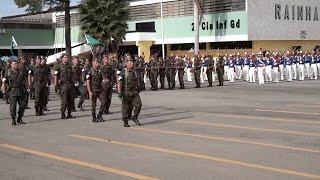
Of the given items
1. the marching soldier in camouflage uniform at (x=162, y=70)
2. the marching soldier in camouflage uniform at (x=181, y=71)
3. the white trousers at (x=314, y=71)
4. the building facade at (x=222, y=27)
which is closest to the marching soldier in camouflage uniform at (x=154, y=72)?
the marching soldier in camouflage uniform at (x=162, y=70)

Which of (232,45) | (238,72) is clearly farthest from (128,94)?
A: (232,45)

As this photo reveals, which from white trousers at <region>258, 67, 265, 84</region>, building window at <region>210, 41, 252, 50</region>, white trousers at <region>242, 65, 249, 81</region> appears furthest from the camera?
building window at <region>210, 41, 252, 50</region>

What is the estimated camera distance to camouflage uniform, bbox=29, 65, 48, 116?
625 inches

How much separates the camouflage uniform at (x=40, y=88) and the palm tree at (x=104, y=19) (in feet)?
75.7

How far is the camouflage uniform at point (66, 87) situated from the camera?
14.6 meters

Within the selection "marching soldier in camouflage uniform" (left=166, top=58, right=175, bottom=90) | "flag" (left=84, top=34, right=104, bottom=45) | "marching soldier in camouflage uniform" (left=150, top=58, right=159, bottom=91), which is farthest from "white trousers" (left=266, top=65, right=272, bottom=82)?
"flag" (left=84, top=34, right=104, bottom=45)

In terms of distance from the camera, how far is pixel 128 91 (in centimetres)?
1262

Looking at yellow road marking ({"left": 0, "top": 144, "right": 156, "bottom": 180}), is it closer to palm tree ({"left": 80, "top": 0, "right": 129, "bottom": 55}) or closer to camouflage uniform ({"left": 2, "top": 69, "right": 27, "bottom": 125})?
camouflage uniform ({"left": 2, "top": 69, "right": 27, "bottom": 125})

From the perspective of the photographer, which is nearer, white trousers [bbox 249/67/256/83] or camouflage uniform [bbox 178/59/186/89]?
camouflage uniform [bbox 178/59/186/89]

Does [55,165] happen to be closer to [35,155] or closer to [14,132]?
[35,155]

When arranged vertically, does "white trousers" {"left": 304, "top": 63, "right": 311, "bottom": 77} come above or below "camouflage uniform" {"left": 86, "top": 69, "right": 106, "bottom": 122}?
above

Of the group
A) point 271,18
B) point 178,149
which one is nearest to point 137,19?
point 271,18

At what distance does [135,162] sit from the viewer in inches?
332

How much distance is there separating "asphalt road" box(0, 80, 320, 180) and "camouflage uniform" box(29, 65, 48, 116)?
40 cm
